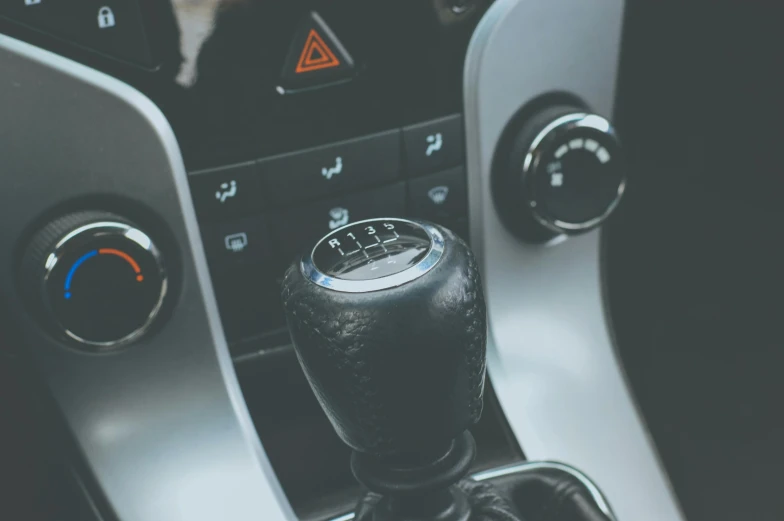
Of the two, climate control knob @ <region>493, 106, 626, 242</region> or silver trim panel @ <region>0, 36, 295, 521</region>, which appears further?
climate control knob @ <region>493, 106, 626, 242</region>

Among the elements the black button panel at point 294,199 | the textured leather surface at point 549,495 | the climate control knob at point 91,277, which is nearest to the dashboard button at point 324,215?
the black button panel at point 294,199

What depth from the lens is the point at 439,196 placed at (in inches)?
24.3

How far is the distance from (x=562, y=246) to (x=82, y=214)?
381mm

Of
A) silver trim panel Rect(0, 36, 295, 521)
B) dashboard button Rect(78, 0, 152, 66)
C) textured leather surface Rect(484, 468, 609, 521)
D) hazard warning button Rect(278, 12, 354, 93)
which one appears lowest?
textured leather surface Rect(484, 468, 609, 521)

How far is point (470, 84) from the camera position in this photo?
23.1 inches

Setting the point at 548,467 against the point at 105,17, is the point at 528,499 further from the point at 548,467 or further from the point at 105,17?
the point at 105,17

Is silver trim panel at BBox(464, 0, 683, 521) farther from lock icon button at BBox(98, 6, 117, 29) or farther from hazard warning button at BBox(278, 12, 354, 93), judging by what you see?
lock icon button at BBox(98, 6, 117, 29)

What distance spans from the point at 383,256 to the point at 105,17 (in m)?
0.24

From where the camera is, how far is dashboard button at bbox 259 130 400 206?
0.56 m

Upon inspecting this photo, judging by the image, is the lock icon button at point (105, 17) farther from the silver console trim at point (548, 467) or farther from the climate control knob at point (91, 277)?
the silver console trim at point (548, 467)

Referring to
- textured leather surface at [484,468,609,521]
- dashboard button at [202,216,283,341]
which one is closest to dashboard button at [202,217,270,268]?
dashboard button at [202,216,283,341]

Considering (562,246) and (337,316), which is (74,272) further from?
(562,246)

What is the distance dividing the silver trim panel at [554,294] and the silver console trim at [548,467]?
Result: 5cm

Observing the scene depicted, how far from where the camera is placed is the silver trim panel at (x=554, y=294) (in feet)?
1.95
